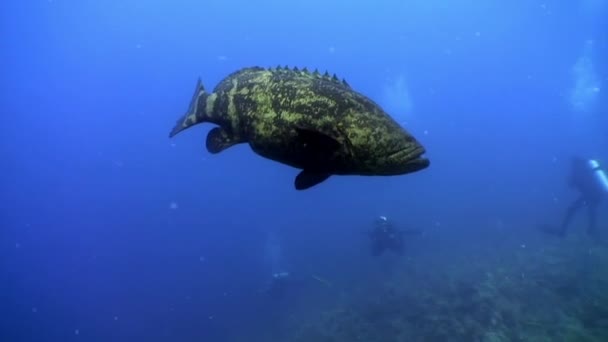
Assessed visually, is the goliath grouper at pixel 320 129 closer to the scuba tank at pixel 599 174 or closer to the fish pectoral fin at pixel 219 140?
the fish pectoral fin at pixel 219 140

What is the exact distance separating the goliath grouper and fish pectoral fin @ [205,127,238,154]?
1.29 feet

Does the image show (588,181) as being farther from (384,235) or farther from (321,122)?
(321,122)

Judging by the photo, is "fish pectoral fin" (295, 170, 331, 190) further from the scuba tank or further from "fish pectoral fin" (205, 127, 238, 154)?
the scuba tank

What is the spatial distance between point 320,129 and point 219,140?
181 cm

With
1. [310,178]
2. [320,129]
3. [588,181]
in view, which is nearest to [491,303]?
[588,181]

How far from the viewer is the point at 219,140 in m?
5.27

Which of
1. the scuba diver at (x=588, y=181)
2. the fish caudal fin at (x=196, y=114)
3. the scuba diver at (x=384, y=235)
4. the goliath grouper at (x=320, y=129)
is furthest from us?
the scuba diver at (x=588, y=181)

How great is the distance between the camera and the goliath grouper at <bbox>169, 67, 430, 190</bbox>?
388cm

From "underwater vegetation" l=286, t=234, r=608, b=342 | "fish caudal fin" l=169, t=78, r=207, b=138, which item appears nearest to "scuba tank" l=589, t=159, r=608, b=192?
"underwater vegetation" l=286, t=234, r=608, b=342

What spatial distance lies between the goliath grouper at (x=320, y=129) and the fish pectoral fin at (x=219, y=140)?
392mm

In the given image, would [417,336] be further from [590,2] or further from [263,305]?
[590,2]

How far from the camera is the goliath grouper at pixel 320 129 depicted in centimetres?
388

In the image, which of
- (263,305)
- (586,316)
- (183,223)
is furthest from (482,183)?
(183,223)

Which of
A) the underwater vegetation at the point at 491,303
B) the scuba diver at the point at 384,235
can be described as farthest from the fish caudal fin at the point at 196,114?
the scuba diver at the point at 384,235
